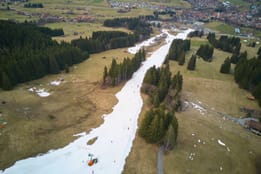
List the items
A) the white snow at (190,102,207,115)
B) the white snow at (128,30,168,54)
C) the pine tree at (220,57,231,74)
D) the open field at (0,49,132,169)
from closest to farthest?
the open field at (0,49,132,169)
the white snow at (190,102,207,115)
the pine tree at (220,57,231,74)
the white snow at (128,30,168,54)

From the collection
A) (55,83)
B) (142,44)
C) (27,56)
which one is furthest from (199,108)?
(142,44)

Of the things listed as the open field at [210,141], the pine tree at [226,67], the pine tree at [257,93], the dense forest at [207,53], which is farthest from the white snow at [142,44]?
the pine tree at [257,93]

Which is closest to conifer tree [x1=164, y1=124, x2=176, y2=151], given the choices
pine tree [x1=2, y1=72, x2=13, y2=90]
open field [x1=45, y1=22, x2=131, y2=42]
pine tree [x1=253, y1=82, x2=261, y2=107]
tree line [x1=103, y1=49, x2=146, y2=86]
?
tree line [x1=103, y1=49, x2=146, y2=86]

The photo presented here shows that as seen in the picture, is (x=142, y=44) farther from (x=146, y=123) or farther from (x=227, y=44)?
(x=146, y=123)

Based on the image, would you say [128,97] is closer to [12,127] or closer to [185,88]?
[185,88]

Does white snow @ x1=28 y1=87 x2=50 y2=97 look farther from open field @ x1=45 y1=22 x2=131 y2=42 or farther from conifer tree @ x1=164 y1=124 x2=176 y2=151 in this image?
open field @ x1=45 y1=22 x2=131 y2=42

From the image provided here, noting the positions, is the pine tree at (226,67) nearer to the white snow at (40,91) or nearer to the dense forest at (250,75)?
the dense forest at (250,75)

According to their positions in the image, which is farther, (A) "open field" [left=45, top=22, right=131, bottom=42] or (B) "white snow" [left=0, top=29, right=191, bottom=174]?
(A) "open field" [left=45, top=22, right=131, bottom=42]
